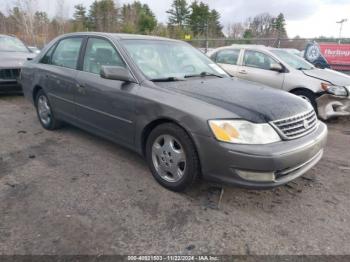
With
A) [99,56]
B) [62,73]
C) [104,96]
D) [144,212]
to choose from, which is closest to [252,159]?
[144,212]

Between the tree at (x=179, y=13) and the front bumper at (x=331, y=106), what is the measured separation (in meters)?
52.1

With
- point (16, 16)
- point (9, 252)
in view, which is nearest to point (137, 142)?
point (9, 252)

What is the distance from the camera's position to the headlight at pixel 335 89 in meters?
5.75

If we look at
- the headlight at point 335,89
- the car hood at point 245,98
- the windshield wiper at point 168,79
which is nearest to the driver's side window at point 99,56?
the windshield wiper at point 168,79

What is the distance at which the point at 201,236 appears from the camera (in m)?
2.44

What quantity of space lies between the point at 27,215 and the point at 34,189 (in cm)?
50

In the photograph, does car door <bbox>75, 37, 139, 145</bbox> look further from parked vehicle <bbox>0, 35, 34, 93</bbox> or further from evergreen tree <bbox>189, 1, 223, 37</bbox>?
evergreen tree <bbox>189, 1, 223, 37</bbox>

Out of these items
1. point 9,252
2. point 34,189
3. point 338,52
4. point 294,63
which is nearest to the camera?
point 9,252

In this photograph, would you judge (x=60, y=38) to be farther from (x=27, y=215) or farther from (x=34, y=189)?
(x=27, y=215)

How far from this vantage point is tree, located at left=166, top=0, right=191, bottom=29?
54.6 metres

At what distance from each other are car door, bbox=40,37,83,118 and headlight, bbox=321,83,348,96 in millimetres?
4570

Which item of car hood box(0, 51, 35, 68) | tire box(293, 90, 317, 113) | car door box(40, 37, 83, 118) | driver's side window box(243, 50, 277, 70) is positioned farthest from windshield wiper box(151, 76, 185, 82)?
car hood box(0, 51, 35, 68)

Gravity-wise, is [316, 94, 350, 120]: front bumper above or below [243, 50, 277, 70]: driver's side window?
below

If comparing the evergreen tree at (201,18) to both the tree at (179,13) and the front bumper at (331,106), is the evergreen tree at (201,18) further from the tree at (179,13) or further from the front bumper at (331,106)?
the front bumper at (331,106)
